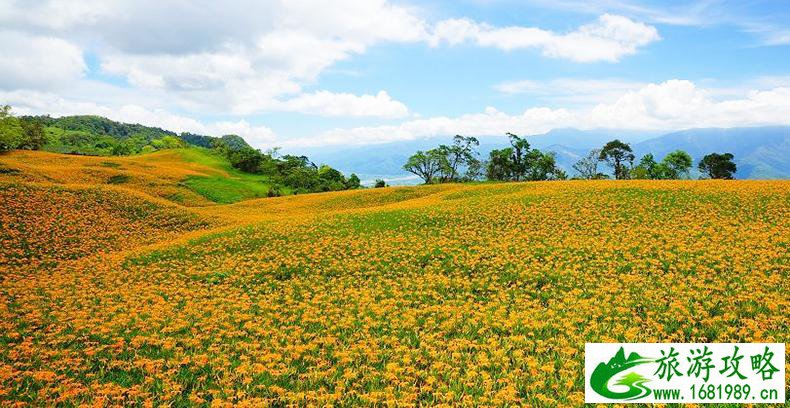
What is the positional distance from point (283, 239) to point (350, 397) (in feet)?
60.6

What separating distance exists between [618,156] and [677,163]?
1605 centimetres

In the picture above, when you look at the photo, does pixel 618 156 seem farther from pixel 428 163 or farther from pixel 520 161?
pixel 428 163

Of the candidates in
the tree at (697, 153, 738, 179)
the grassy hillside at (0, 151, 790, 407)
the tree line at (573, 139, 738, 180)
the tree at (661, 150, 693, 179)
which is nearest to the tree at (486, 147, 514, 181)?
the tree line at (573, 139, 738, 180)

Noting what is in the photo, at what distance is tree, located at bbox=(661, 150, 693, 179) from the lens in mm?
102250

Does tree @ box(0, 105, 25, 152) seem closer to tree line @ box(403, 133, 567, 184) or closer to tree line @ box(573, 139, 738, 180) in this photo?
tree line @ box(403, 133, 567, 184)

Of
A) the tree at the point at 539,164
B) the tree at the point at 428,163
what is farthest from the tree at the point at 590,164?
the tree at the point at 428,163

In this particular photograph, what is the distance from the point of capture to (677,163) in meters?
103

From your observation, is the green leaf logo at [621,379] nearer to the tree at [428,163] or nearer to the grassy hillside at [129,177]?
the grassy hillside at [129,177]

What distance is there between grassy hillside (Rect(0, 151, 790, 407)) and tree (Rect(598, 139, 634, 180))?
72.8 metres

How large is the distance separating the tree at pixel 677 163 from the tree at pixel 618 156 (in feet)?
28.3

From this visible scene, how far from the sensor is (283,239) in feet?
86.8

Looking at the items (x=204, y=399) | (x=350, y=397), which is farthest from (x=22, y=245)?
(x=350, y=397)

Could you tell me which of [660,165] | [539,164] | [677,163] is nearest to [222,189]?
[539,164]

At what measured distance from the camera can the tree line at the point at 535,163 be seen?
9894 cm
